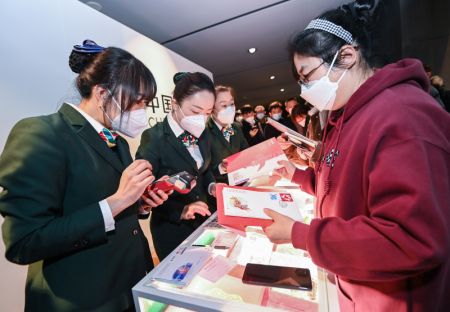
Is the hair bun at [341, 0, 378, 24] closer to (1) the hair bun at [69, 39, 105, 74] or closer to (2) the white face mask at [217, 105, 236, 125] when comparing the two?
(1) the hair bun at [69, 39, 105, 74]

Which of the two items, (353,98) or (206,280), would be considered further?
(206,280)

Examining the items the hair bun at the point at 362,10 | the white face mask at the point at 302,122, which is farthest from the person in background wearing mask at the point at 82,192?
the white face mask at the point at 302,122

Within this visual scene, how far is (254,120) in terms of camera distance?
5875 mm

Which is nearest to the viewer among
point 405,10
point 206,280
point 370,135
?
point 370,135

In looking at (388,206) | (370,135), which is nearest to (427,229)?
(388,206)

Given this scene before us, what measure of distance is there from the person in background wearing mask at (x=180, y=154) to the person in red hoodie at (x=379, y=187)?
97cm

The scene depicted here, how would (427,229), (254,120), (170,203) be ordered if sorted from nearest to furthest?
(427,229), (170,203), (254,120)

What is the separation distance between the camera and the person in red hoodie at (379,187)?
0.54 metres

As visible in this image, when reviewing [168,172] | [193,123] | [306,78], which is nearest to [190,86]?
[193,123]

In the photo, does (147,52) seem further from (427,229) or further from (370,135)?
(427,229)

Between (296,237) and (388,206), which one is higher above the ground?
(388,206)

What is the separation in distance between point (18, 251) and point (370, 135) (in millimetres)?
1200

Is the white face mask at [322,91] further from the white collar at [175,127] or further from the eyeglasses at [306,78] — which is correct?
the white collar at [175,127]

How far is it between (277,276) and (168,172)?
1044 millimetres
